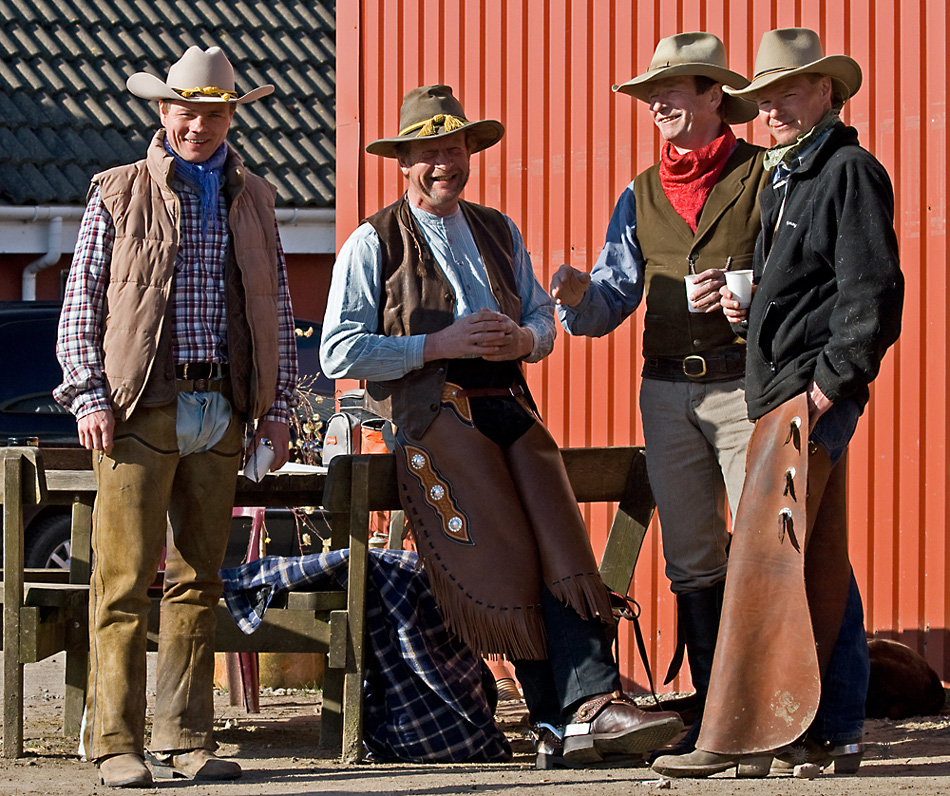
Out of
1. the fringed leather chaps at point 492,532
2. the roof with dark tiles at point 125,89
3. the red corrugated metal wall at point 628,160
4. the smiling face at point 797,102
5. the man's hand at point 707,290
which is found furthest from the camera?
the roof with dark tiles at point 125,89

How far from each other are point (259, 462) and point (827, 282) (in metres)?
1.77

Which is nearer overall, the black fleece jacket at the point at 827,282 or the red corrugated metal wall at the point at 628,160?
the black fleece jacket at the point at 827,282

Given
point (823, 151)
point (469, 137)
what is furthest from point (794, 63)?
point (469, 137)

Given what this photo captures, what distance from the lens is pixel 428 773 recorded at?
4.42 m

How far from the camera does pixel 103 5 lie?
1242 centimetres

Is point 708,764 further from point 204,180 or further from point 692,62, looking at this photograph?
point 204,180

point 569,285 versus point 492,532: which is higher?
point 569,285

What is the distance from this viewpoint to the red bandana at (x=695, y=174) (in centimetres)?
458

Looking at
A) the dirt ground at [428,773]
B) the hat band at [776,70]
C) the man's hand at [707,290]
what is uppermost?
the hat band at [776,70]

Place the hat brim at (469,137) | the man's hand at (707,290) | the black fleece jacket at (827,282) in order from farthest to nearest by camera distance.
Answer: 1. the hat brim at (469,137)
2. the man's hand at (707,290)
3. the black fleece jacket at (827,282)

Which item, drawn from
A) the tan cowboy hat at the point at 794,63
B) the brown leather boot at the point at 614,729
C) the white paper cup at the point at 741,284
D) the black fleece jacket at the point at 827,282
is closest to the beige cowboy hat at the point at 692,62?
the tan cowboy hat at the point at 794,63

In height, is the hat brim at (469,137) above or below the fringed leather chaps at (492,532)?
above

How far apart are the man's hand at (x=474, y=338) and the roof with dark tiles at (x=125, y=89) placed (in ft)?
22.3

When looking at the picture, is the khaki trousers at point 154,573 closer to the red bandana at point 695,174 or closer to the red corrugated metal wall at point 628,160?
the red bandana at point 695,174
